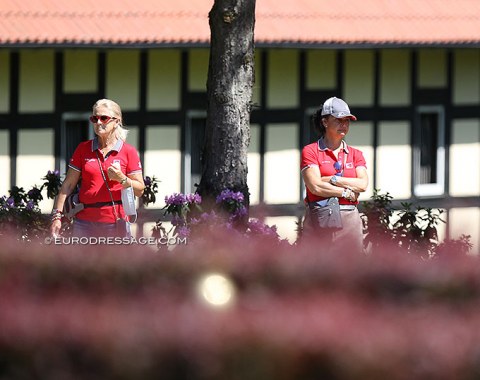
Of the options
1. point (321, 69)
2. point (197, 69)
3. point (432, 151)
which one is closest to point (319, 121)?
point (197, 69)

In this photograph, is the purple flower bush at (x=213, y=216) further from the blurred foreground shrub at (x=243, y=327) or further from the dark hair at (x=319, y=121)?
the blurred foreground shrub at (x=243, y=327)

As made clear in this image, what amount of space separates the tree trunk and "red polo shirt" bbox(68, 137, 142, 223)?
1.76 meters

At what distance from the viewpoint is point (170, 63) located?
16.6 meters

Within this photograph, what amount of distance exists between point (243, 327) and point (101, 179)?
17.7 feet

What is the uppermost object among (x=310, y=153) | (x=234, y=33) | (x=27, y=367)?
(x=234, y=33)

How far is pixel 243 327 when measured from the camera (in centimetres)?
466

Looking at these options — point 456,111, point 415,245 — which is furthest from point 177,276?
point 456,111

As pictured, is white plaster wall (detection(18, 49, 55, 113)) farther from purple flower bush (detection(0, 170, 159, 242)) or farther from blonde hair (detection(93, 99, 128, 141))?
blonde hair (detection(93, 99, 128, 141))

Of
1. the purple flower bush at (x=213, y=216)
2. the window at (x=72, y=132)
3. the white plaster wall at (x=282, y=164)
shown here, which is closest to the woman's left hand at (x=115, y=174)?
the purple flower bush at (x=213, y=216)

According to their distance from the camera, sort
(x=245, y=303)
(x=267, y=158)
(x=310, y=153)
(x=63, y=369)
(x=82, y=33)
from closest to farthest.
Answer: (x=63, y=369) < (x=245, y=303) < (x=310, y=153) < (x=82, y=33) < (x=267, y=158)

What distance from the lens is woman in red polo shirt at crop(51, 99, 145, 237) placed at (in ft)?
32.6

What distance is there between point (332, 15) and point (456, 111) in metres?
1.98

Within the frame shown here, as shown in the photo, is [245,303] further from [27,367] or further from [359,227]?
[359,227]

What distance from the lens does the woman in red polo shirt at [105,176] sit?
32.6 ft
